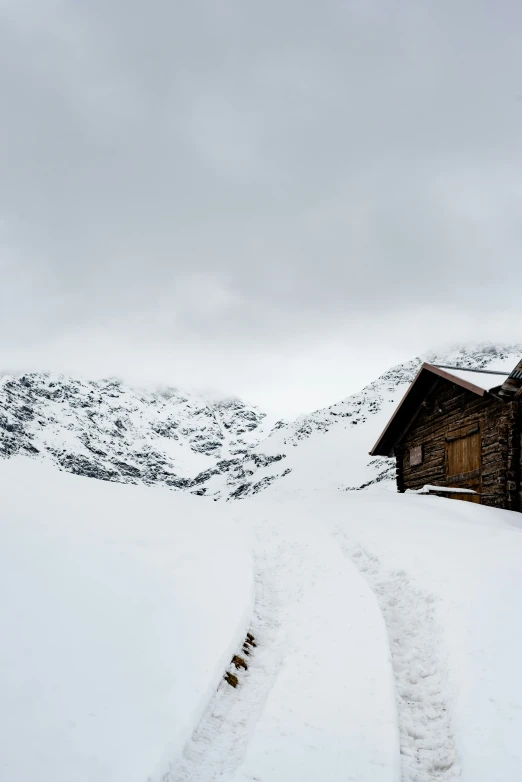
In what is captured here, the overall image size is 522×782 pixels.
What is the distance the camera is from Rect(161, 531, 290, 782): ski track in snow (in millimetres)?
4234

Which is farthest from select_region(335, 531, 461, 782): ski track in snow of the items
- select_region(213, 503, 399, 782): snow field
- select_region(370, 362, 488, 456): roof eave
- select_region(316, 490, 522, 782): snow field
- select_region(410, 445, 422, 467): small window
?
select_region(410, 445, 422, 467): small window

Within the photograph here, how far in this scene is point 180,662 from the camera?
5617 mm

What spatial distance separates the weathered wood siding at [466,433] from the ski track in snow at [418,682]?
683 centimetres

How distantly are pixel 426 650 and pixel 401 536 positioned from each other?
16.7 feet

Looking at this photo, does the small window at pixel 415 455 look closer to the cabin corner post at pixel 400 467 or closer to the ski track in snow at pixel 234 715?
the cabin corner post at pixel 400 467

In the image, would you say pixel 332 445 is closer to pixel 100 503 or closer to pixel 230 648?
pixel 100 503

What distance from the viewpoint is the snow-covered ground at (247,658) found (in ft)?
13.8

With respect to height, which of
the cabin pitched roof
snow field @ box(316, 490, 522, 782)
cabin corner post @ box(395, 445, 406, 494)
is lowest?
snow field @ box(316, 490, 522, 782)

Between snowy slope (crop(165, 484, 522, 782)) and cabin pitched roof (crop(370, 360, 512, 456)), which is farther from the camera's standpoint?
cabin pitched roof (crop(370, 360, 512, 456))

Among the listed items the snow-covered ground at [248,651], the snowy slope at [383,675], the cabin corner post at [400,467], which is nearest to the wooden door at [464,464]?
the cabin corner post at [400,467]

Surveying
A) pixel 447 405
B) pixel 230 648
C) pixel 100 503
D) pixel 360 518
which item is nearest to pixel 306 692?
pixel 230 648

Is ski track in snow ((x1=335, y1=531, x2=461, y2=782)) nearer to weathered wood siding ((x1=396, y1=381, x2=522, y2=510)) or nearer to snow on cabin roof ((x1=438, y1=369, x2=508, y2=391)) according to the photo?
weathered wood siding ((x1=396, y1=381, x2=522, y2=510))

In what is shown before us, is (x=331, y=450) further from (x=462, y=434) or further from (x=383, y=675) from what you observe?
(x=383, y=675)

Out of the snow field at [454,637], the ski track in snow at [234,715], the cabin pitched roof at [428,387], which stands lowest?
the ski track in snow at [234,715]
